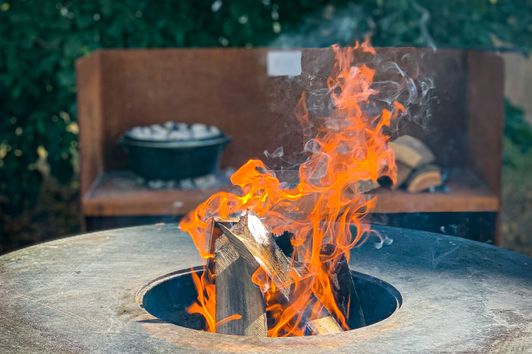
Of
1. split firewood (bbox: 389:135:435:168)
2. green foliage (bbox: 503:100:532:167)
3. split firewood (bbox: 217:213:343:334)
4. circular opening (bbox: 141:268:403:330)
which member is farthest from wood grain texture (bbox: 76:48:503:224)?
split firewood (bbox: 217:213:343:334)

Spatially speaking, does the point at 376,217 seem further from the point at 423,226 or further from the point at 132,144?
the point at 132,144

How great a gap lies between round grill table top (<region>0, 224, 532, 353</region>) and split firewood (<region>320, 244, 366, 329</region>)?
0.09m

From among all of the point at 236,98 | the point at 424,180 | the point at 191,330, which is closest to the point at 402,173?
the point at 424,180

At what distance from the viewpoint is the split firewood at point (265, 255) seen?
2.38 meters

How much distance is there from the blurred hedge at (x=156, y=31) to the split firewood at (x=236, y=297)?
3160 millimetres

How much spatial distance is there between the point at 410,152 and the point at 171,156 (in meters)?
1.30

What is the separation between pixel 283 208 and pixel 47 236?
167 inches

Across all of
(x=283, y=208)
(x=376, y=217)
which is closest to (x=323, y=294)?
(x=283, y=208)

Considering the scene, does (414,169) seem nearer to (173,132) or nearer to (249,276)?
(173,132)

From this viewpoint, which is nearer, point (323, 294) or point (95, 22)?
point (323, 294)

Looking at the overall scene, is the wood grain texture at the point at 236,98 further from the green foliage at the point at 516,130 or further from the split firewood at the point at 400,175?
the green foliage at the point at 516,130

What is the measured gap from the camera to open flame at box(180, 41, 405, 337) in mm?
2484

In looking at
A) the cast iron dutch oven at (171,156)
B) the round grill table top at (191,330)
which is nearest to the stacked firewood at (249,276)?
the round grill table top at (191,330)

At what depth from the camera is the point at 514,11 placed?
18.6 ft
